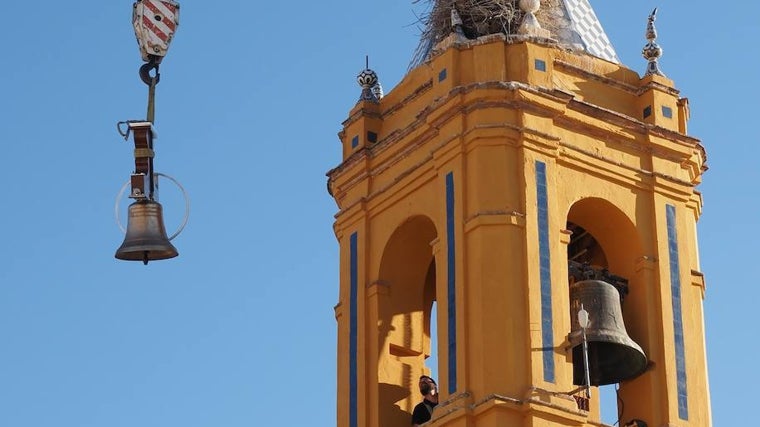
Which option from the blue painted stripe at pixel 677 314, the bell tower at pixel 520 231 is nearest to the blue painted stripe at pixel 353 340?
the bell tower at pixel 520 231

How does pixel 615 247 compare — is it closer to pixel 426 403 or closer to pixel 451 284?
pixel 451 284

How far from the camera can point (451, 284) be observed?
2256 centimetres

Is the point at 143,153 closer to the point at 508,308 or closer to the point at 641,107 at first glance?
the point at 508,308

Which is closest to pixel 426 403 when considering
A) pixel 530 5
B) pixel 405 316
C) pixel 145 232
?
pixel 405 316

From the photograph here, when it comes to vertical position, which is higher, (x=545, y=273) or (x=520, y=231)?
(x=520, y=231)

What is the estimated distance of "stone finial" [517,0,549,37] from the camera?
2377 cm

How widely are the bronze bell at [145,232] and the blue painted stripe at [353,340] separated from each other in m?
7.46

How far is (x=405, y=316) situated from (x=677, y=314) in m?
2.56

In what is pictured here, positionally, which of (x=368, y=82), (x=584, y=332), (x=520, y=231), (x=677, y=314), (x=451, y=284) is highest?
(x=368, y=82)

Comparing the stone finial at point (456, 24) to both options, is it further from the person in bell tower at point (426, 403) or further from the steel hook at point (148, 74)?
the steel hook at point (148, 74)

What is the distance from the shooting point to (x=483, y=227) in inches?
884

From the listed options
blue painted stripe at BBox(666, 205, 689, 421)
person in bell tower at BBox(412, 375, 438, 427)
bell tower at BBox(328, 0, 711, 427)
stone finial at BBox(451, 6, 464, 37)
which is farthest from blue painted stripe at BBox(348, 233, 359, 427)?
blue painted stripe at BBox(666, 205, 689, 421)

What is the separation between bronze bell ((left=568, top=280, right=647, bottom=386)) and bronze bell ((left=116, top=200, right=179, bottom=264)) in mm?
6995

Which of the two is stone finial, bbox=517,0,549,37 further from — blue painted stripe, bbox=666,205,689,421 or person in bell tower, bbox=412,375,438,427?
person in bell tower, bbox=412,375,438,427
